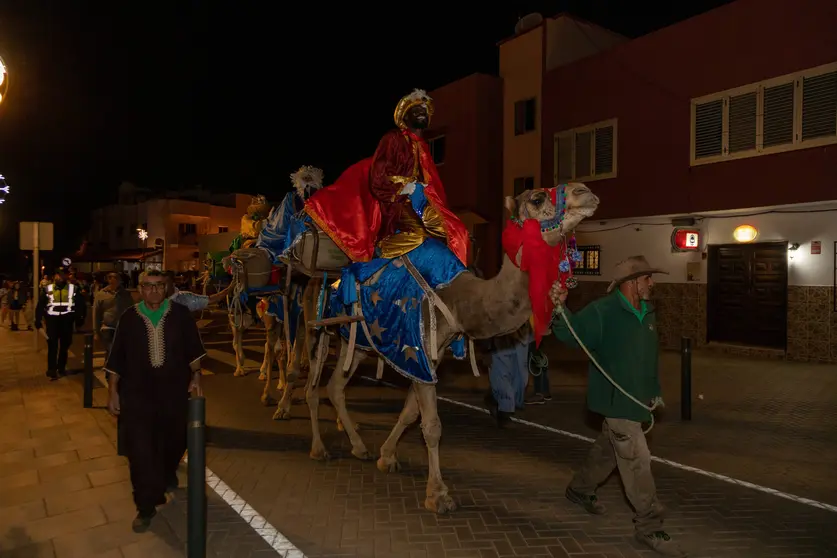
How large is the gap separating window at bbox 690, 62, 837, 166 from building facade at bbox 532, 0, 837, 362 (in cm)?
3

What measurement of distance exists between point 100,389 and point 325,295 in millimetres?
6054

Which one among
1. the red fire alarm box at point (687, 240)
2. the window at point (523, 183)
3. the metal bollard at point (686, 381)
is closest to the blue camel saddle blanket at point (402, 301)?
the metal bollard at point (686, 381)

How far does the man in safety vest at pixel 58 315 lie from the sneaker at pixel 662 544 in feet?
36.3

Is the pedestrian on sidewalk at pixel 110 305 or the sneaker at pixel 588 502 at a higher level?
the pedestrian on sidewalk at pixel 110 305

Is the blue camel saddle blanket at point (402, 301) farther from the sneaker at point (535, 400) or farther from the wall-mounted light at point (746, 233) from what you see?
the wall-mounted light at point (746, 233)

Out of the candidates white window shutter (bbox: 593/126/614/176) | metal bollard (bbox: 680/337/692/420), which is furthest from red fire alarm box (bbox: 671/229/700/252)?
metal bollard (bbox: 680/337/692/420)

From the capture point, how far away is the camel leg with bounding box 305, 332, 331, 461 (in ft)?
22.0

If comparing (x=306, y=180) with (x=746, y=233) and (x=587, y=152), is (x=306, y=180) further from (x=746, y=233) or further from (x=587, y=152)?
(x=587, y=152)

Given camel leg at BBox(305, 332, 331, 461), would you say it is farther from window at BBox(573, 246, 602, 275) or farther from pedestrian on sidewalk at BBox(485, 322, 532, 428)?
window at BBox(573, 246, 602, 275)

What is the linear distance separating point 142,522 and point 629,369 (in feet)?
13.7

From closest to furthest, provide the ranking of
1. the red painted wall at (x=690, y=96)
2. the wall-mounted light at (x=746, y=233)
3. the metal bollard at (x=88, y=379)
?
the metal bollard at (x=88, y=379), the red painted wall at (x=690, y=96), the wall-mounted light at (x=746, y=233)

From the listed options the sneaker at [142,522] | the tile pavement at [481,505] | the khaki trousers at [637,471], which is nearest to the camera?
the khaki trousers at [637,471]

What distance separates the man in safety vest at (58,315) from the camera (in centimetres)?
1138

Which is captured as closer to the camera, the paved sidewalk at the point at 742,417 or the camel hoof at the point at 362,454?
the paved sidewalk at the point at 742,417
